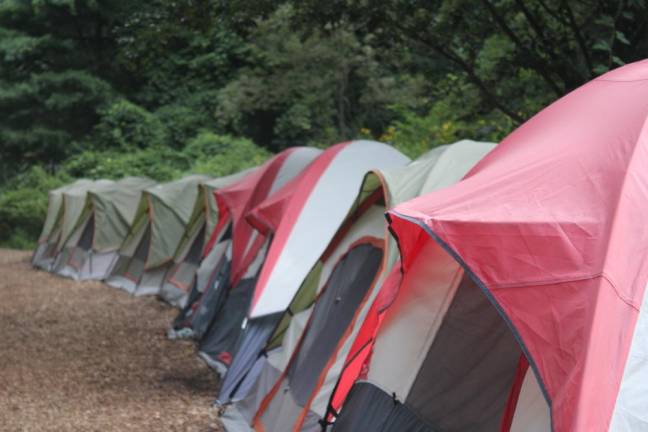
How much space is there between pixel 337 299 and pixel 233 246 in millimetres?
3276

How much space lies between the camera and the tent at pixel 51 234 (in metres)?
16.3

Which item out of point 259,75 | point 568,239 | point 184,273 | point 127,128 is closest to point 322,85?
point 259,75

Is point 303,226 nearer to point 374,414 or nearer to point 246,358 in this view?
point 246,358

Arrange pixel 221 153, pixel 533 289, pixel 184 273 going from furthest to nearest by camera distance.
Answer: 1. pixel 221 153
2. pixel 184 273
3. pixel 533 289

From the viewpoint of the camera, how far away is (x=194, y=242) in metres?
11.6

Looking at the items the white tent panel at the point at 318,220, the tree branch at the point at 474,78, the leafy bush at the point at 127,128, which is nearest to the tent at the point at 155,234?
the tree branch at the point at 474,78

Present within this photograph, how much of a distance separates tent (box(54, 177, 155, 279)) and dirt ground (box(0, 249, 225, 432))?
2.00 meters

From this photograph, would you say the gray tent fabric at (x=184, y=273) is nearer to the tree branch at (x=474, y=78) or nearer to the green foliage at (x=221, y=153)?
the tree branch at (x=474, y=78)

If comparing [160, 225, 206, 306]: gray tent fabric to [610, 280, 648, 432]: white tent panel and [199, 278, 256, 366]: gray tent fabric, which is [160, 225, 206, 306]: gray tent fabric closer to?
[199, 278, 256, 366]: gray tent fabric

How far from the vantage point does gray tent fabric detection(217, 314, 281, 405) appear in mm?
6168

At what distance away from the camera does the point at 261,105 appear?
18.7 meters

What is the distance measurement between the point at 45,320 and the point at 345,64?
9390mm

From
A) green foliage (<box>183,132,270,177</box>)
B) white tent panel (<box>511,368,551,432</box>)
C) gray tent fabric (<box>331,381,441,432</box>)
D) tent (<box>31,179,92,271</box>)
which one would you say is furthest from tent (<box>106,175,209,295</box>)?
white tent panel (<box>511,368,551,432</box>)

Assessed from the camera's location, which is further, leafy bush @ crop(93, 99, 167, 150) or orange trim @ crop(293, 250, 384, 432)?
leafy bush @ crop(93, 99, 167, 150)
